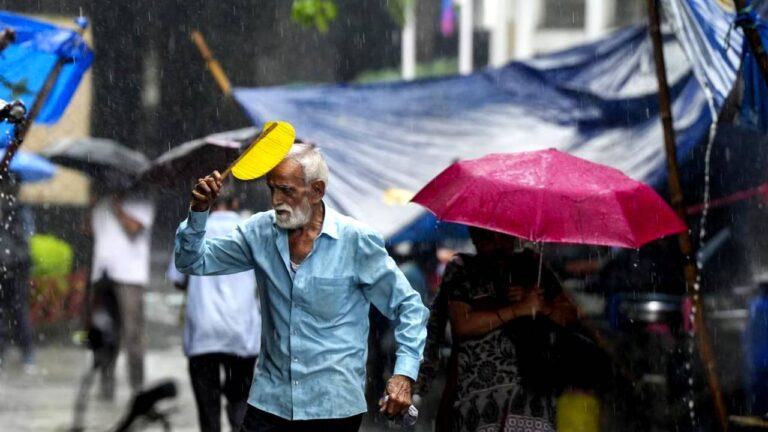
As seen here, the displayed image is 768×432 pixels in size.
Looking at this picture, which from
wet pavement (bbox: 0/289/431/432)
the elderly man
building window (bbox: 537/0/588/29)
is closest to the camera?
the elderly man

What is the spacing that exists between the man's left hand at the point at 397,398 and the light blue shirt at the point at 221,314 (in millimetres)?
2863

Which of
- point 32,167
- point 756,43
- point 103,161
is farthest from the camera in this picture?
point 32,167

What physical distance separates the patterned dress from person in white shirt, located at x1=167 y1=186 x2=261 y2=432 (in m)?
2.07

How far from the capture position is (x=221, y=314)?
281 inches

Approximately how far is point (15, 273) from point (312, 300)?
25.4ft

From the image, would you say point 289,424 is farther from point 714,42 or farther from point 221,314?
point 714,42

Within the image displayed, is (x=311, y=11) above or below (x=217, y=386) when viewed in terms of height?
above

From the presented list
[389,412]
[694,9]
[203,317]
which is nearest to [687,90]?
[694,9]

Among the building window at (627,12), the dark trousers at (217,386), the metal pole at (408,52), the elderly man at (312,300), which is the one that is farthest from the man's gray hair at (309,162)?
the building window at (627,12)

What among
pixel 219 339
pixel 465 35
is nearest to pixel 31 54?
pixel 219 339

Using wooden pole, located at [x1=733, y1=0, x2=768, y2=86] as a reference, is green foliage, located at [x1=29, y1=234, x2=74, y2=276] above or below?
below

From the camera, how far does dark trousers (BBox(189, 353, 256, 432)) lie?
7.07 meters

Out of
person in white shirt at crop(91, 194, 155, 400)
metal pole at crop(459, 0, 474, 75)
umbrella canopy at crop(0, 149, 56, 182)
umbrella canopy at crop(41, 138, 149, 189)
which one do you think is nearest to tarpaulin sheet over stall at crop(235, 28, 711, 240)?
umbrella canopy at crop(41, 138, 149, 189)

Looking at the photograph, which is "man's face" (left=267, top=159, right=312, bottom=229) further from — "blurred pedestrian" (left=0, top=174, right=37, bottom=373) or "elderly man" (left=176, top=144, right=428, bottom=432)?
"blurred pedestrian" (left=0, top=174, right=37, bottom=373)
